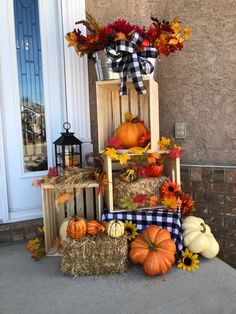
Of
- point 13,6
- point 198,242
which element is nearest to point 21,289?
point 198,242

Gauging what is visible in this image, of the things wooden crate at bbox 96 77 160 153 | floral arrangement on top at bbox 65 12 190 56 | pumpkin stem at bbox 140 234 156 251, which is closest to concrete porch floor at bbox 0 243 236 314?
pumpkin stem at bbox 140 234 156 251

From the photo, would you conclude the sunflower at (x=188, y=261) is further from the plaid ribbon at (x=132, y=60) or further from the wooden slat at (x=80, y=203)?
the plaid ribbon at (x=132, y=60)

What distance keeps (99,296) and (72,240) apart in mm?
359

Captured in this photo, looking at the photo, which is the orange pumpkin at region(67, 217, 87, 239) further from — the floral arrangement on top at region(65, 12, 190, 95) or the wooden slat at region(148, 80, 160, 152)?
the floral arrangement on top at region(65, 12, 190, 95)

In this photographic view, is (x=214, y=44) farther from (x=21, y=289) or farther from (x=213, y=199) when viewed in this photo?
(x=21, y=289)

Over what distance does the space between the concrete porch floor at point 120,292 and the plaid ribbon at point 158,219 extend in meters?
0.21

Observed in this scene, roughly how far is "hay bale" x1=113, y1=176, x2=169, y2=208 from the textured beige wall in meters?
0.68

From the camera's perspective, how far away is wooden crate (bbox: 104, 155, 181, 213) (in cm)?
185

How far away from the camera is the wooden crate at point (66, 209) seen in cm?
202

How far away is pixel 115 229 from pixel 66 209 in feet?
1.94

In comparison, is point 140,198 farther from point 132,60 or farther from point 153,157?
point 132,60

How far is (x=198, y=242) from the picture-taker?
1.83 m

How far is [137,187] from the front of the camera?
6.14 feet

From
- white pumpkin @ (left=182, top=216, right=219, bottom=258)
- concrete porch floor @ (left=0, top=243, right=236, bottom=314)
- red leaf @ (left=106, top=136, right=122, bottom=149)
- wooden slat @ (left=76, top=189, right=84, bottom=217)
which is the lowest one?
concrete porch floor @ (left=0, top=243, right=236, bottom=314)
